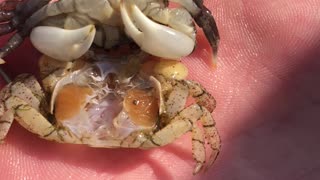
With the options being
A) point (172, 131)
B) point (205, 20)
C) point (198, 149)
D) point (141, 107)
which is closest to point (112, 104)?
point (141, 107)

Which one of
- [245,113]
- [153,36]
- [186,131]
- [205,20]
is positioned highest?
[153,36]

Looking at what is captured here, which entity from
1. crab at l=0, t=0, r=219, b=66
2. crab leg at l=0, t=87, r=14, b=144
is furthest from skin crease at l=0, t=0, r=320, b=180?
crab at l=0, t=0, r=219, b=66

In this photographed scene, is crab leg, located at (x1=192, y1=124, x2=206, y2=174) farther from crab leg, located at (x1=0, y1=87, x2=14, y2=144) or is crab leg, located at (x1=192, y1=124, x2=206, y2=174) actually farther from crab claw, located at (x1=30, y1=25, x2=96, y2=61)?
crab leg, located at (x1=0, y1=87, x2=14, y2=144)

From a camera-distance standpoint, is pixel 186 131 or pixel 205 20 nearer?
pixel 186 131

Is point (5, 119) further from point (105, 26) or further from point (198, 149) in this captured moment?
point (198, 149)

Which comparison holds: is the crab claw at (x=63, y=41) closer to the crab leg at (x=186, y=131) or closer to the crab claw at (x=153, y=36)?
the crab claw at (x=153, y=36)
